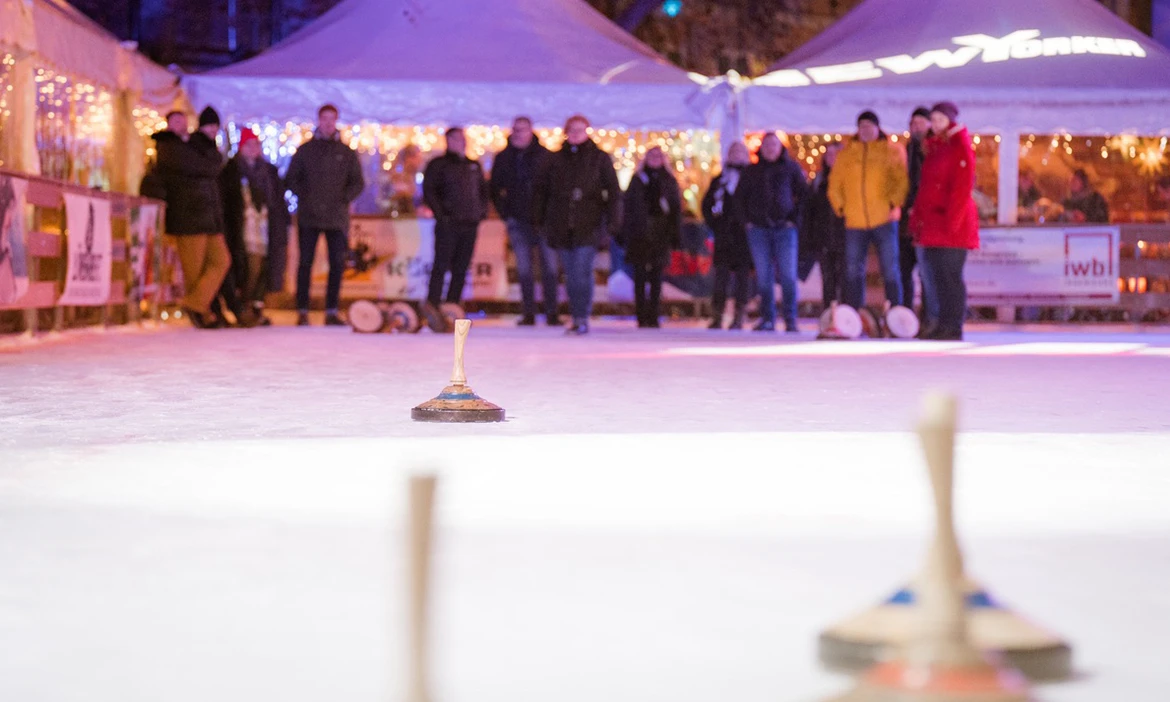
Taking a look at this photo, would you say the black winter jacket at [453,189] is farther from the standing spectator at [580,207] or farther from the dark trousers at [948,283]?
the dark trousers at [948,283]

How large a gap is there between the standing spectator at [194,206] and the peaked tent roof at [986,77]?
5.20 metres

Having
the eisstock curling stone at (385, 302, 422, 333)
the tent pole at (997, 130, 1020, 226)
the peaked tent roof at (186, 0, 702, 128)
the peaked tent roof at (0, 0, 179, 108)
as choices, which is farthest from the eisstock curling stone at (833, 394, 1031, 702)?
the tent pole at (997, 130, 1020, 226)

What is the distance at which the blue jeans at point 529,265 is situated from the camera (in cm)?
1623

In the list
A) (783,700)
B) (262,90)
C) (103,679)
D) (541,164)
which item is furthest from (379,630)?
(262,90)

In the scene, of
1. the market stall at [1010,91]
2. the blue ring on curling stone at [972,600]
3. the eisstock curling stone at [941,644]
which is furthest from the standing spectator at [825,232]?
the eisstock curling stone at [941,644]

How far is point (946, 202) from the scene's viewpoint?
42.2 ft

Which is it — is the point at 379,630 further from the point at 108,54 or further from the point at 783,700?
the point at 108,54

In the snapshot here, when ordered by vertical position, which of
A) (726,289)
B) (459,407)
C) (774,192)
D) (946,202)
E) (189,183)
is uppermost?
(189,183)

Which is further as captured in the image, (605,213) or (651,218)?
(651,218)

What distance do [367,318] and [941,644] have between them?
41.0 ft

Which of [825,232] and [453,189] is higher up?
[453,189]

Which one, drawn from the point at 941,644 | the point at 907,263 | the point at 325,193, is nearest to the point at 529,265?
the point at 325,193

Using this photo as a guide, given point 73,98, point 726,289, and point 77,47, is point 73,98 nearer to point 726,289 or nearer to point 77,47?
point 77,47

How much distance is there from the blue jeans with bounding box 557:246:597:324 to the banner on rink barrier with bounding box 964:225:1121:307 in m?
5.10
